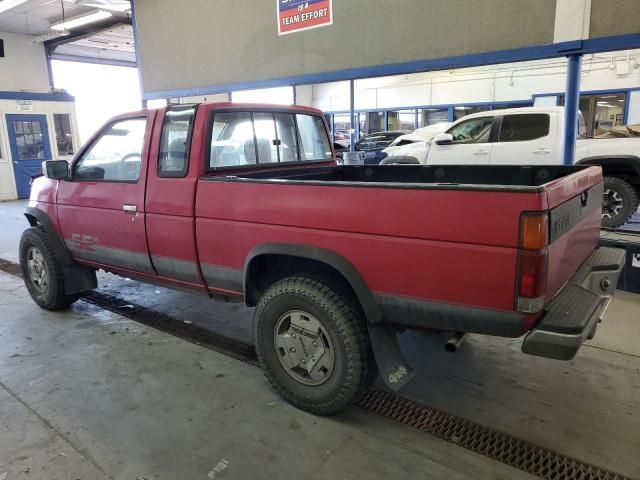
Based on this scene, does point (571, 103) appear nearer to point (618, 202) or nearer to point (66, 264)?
point (618, 202)

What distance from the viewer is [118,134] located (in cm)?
379

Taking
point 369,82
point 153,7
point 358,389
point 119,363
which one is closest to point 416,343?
point 358,389

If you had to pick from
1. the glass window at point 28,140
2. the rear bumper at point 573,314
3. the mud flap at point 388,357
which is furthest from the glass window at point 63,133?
the rear bumper at point 573,314

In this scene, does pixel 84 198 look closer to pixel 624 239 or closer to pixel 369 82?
pixel 624 239

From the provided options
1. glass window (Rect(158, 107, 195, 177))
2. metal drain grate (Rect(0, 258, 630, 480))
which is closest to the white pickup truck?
metal drain grate (Rect(0, 258, 630, 480))

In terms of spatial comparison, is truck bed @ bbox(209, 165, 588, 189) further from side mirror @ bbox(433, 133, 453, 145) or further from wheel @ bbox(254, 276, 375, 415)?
side mirror @ bbox(433, 133, 453, 145)

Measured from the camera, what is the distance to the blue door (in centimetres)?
1312

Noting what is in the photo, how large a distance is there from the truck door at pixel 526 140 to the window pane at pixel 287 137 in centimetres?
474

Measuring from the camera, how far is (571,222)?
2.36 m

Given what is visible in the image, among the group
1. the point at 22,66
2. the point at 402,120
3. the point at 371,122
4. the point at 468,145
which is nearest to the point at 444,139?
the point at 468,145

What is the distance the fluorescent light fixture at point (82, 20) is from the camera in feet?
36.0

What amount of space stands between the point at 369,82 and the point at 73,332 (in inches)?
754

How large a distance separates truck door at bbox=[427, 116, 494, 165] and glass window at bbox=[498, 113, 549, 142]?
0.23 m

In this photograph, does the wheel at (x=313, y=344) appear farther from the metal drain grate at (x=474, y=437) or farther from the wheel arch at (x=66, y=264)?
the wheel arch at (x=66, y=264)
